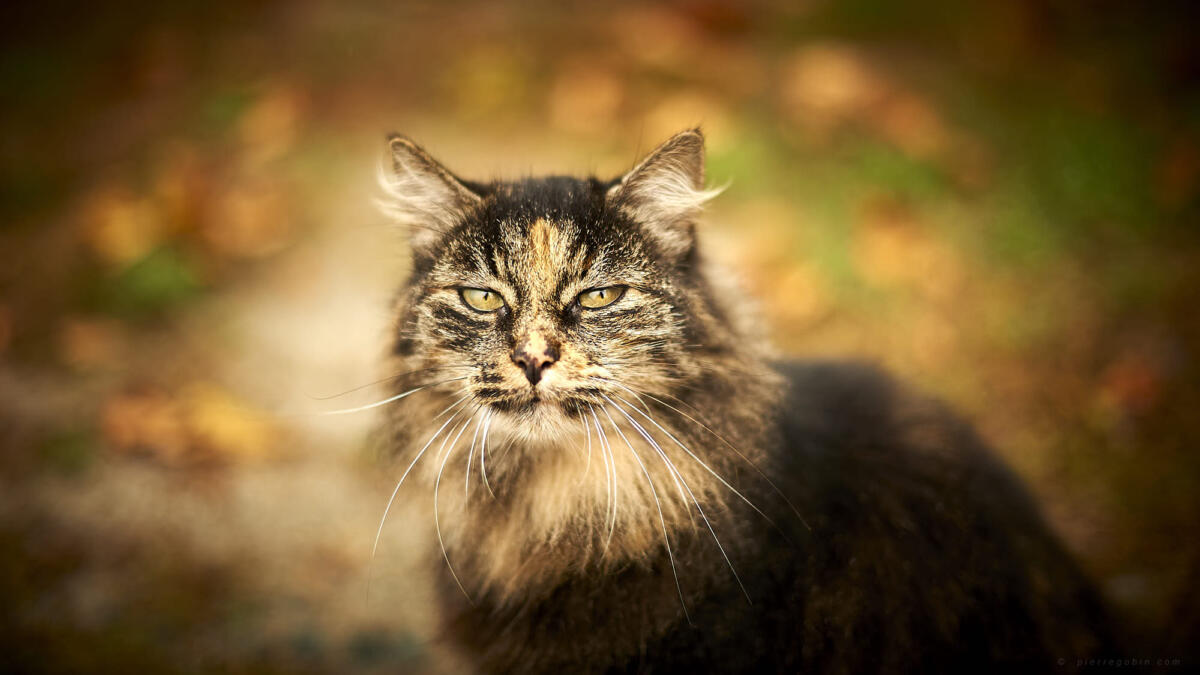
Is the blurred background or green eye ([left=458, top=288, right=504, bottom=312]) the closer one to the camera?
green eye ([left=458, top=288, right=504, bottom=312])

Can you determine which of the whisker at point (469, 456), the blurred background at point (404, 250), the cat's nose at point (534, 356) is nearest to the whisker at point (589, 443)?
the cat's nose at point (534, 356)

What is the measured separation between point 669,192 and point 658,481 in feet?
2.22

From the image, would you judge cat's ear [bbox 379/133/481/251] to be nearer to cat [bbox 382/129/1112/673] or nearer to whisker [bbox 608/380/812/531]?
cat [bbox 382/129/1112/673]

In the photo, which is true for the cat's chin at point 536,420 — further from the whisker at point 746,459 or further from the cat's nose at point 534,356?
the whisker at point 746,459

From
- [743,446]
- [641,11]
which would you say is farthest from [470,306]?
[641,11]

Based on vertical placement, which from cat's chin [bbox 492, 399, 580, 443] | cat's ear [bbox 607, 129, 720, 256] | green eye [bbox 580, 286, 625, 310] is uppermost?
cat's ear [bbox 607, 129, 720, 256]

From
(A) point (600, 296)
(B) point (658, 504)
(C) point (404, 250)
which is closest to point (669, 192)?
(A) point (600, 296)

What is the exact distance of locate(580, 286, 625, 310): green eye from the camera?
5.08 feet

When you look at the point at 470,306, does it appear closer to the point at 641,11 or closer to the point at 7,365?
the point at 7,365

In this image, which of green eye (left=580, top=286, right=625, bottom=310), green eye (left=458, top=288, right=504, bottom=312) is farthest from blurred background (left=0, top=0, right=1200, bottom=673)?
green eye (left=580, top=286, right=625, bottom=310)

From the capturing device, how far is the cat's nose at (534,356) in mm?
1412

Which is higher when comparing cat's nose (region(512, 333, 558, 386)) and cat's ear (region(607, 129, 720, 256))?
cat's ear (region(607, 129, 720, 256))

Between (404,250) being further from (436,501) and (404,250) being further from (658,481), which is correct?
(658,481)

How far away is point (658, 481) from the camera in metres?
1.57
